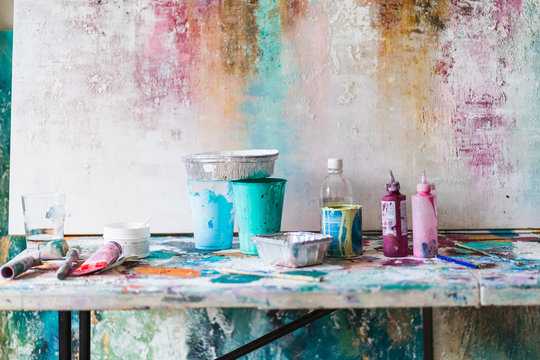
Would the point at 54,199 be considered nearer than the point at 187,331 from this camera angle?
Yes

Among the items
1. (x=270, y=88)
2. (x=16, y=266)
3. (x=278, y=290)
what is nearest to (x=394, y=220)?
(x=278, y=290)

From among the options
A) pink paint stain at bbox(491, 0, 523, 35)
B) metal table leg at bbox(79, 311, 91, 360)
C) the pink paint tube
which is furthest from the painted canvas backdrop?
the pink paint tube

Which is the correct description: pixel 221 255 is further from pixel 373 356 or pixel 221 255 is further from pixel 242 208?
pixel 373 356

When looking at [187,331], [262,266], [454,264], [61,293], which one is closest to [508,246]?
[454,264]

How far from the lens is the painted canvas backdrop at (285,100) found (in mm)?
1637

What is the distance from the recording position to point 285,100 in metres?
1.65

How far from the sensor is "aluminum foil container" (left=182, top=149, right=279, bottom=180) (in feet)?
4.43

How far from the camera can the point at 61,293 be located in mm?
1036

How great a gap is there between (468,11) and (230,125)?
85 centimetres

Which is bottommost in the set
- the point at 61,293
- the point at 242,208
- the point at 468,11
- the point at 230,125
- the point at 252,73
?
the point at 61,293

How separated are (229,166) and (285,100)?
40 centimetres

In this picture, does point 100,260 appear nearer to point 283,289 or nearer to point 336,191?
point 283,289

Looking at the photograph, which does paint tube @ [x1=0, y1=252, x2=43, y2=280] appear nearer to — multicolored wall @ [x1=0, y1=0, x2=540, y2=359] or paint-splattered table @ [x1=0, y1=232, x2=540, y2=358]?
paint-splattered table @ [x1=0, y1=232, x2=540, y2=358]

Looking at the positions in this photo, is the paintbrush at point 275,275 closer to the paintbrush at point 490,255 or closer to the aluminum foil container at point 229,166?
the aluminum foil container at point 229,166
